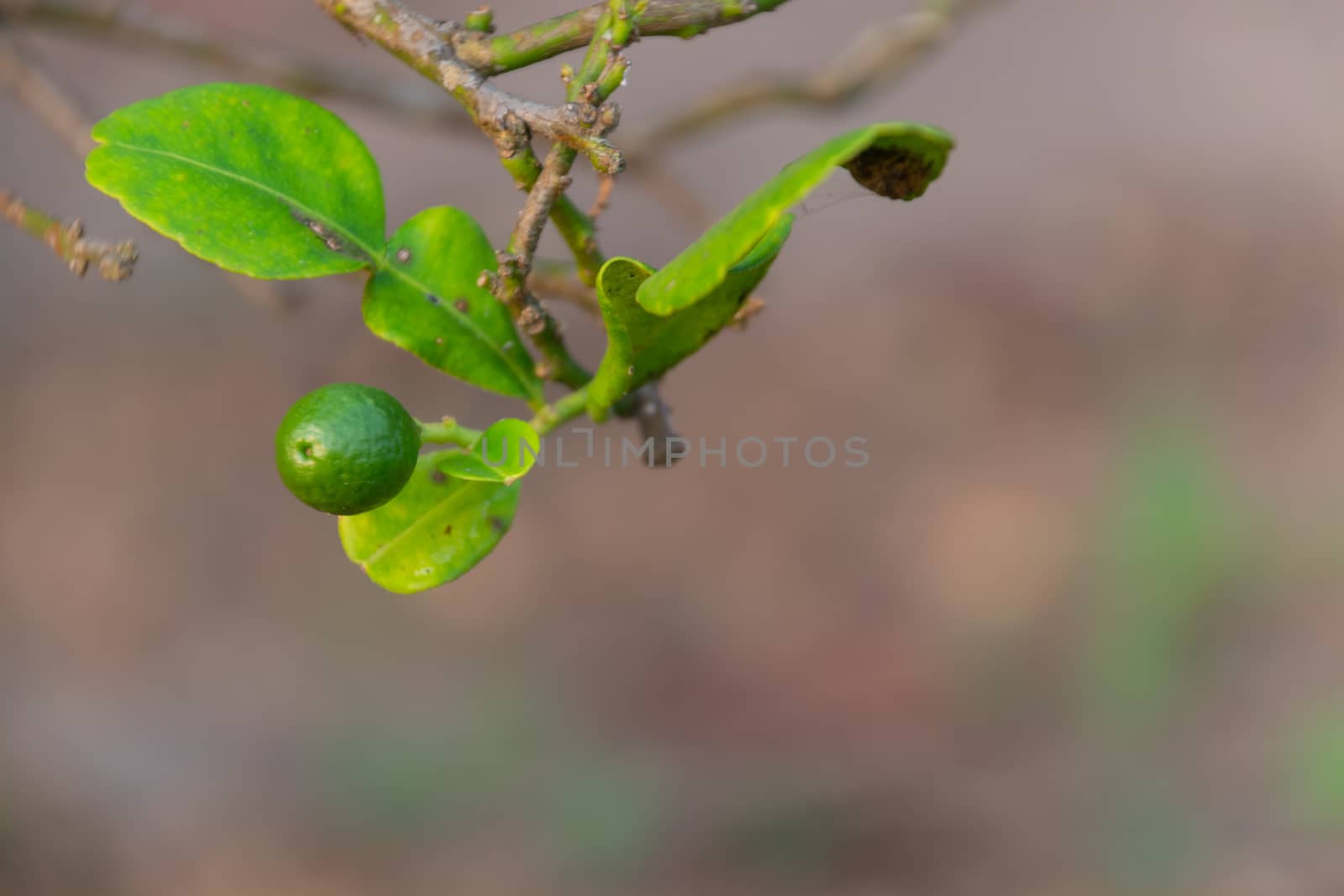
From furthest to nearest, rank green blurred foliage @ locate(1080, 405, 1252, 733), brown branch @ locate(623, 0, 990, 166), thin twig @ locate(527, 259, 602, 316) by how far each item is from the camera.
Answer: green blurred foliage @ locate(1080, 405, 1252, 733) → brown branch @ locate(623, 0, 990, 166) → thin twig @ locate(527, 259, 602, 316)

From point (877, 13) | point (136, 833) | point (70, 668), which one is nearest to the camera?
point (136, 833)

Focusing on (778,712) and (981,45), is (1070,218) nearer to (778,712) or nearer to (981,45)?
(981,45)

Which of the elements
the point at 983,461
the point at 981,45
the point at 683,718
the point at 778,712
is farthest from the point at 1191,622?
the point at 981,45

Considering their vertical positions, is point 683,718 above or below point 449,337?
above

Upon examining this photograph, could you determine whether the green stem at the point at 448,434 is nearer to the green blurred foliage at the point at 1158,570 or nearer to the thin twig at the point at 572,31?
the thin twig at the point at 572,31

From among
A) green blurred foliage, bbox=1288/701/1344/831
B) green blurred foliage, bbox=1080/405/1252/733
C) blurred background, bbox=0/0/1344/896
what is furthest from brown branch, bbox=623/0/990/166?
green blurred foliage, bbox=1288/701/1344/831

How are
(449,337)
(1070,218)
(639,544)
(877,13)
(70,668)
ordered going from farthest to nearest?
(877,13) → (1070,218) → (639,544) → (70,668) → (449,337)

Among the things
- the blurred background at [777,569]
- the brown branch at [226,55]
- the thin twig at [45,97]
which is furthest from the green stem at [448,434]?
the blurred background at [777,569]

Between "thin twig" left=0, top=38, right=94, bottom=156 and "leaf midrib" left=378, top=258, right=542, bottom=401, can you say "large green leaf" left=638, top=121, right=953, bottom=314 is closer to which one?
"leaf midrib" left=378, top=258, right=542, bottom=401
